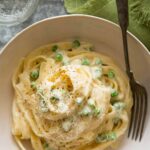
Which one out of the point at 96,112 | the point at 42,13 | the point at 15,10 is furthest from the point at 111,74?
the point at 15,10

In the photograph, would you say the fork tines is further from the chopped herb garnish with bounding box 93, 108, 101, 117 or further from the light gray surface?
the light gray surface

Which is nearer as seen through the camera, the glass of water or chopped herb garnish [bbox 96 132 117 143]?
chopped herb garnish [bbox 96 132 117 143]

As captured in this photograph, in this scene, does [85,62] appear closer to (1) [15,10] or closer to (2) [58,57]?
(2) [58,57]

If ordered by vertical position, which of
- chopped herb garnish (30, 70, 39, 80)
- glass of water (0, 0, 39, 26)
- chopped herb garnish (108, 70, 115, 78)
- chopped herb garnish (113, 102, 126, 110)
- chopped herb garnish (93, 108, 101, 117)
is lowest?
chopped herb garnish (93, 108, 101, 117)

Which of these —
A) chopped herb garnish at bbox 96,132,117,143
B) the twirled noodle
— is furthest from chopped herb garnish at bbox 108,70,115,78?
chopped herb garnish at bbox 96,132,117,143

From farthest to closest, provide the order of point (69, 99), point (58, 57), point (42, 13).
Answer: point (42, 13) < point (58, 57) < point (69, 99)

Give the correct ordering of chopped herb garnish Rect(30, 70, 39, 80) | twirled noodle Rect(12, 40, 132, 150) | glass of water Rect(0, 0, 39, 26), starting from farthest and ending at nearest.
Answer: glass of water Rect(0, 0, 39, 26), chopped herb garnish Rect(30, 70, 39, 80), twirled noodle Rect(12, 40, 132, 150)
